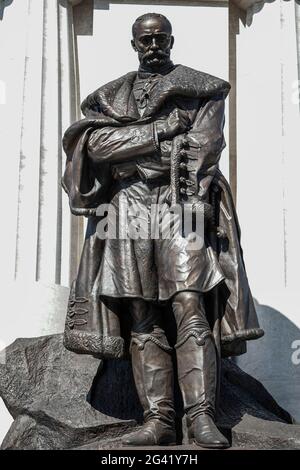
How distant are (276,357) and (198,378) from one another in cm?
190

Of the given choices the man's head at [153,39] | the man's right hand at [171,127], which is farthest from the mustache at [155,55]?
the man's right hand at [171,127]

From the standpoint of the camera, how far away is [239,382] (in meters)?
6.66

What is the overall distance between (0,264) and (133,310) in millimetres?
1798

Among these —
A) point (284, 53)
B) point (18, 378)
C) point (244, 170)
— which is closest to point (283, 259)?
point (244, 170)

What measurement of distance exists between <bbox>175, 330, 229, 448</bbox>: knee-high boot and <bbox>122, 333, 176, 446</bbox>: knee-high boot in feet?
0.47

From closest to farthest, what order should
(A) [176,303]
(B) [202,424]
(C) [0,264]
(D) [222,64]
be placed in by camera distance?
(B) [202,424] → (A) [176,303] → (C) [0,264] → (D) [222,64]

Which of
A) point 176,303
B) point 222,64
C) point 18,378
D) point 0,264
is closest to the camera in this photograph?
point 176,303

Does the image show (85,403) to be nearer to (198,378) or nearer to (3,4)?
(198,378)

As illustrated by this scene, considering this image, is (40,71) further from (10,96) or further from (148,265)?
(148,265)

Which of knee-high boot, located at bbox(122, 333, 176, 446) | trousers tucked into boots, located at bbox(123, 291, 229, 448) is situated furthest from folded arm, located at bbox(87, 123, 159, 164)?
knee-high boot, located at bbox(122, 333, 176, 446)

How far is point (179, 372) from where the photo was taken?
5617 mm

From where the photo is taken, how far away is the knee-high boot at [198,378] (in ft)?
17.8

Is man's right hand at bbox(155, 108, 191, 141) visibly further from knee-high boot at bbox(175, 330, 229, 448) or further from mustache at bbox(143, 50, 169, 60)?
knee-high boot at bbox(175, 330, 229, 448)

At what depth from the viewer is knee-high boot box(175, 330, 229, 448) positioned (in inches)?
214
